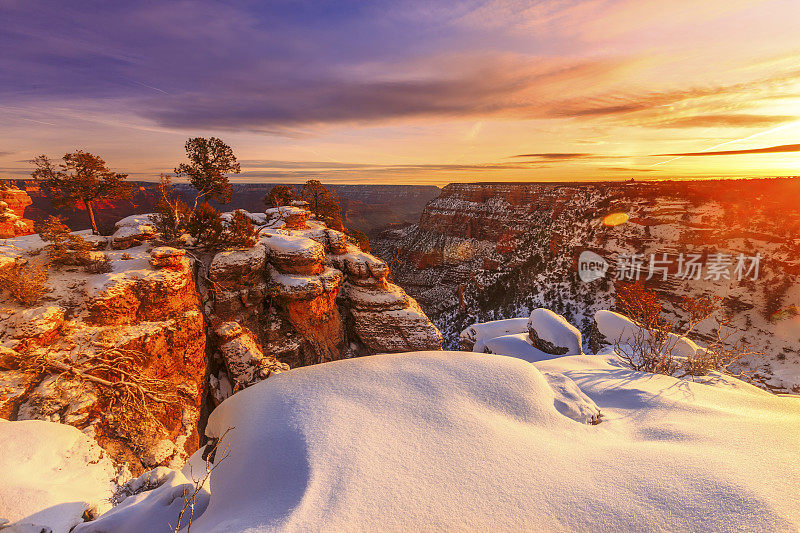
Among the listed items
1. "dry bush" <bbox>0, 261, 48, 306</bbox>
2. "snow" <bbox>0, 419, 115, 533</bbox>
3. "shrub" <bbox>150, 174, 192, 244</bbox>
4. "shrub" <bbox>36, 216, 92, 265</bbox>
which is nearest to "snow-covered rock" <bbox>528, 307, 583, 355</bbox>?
"snow" <bbox>0, 419, 115, 533</bbox>

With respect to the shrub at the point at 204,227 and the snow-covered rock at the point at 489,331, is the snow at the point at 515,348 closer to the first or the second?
the snow-covered rock at the point at 489,331

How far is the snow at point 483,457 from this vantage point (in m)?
4.60

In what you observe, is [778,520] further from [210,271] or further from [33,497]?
[210,271]

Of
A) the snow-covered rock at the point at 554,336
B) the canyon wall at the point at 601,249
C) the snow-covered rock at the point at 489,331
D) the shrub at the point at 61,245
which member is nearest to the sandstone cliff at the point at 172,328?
the shrub at the point at 61,245

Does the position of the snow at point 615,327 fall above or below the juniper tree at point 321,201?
below

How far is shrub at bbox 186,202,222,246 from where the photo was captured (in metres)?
16.5

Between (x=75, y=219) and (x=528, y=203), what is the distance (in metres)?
100

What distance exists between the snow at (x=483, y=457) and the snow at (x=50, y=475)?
6.68ft

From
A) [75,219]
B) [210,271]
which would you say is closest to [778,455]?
[210,271]

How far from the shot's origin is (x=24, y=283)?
10.6 metres

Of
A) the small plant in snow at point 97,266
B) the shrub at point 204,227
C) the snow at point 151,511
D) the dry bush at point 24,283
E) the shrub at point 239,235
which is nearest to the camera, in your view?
the snow at point 151,511

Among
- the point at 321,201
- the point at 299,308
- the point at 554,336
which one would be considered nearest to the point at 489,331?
the point at 554,336

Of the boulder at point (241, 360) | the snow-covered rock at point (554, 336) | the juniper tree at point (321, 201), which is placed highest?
the juniper tree at point (321, 201)

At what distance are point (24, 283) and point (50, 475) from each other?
7243 millimetres
